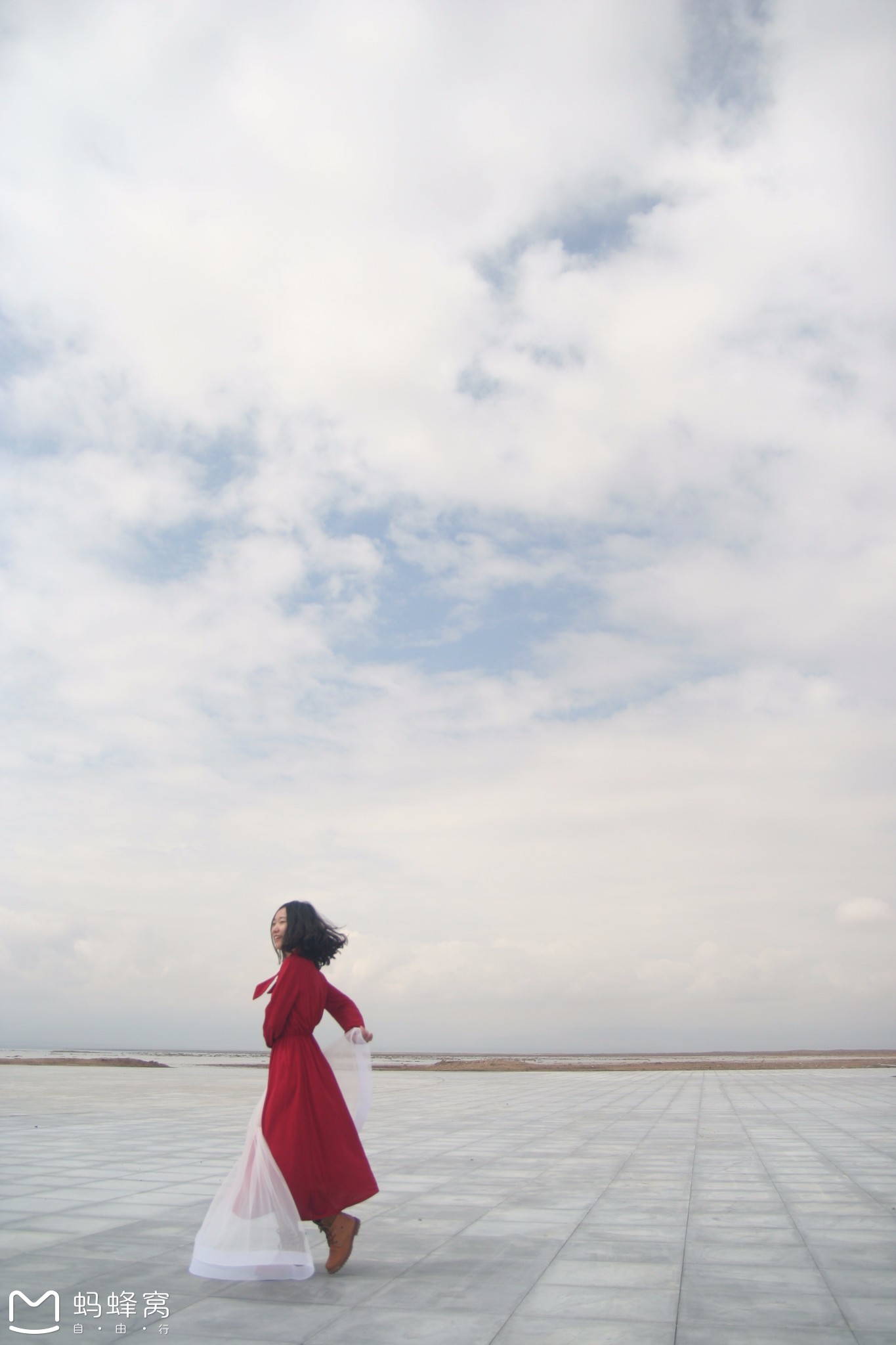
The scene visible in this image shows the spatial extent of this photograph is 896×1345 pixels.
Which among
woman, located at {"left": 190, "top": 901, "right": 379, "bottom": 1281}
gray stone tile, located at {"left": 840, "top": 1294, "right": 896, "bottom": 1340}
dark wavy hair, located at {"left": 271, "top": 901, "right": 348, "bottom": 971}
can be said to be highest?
dark wavy hair, located at {"left": 271, "top": 901, "right": 348, "bottom": 971}

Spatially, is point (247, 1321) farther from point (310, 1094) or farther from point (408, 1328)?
point (310, 1094)

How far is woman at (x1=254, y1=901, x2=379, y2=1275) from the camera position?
4.66 m

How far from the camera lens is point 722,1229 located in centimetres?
578

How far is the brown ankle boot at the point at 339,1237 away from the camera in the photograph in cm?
469

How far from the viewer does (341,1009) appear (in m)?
5.25

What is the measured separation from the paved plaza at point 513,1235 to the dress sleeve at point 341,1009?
1.18 m

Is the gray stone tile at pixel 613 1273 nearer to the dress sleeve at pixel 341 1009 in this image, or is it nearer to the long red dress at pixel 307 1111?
the long red dress at pixel 307 1111

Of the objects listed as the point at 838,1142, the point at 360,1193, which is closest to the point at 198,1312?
the point at 360,1193

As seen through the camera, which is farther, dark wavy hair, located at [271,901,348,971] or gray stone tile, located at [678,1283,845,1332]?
dark wavy hair, located at [271,901,348,971]

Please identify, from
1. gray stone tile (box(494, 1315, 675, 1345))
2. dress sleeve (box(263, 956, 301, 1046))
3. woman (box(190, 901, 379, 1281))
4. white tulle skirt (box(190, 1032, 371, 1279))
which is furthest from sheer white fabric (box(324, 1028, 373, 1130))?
gray stone tile (box(494, 1315, 675, 1345))

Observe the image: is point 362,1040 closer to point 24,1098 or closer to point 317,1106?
point 317,1106

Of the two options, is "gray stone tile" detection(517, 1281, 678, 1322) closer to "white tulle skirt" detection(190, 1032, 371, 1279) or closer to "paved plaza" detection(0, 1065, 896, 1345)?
"paved plaza" detection(0, 1065, 896, 1345)

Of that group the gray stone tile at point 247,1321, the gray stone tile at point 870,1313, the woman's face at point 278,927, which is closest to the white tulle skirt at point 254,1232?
the gray stone tile at point 247,1321

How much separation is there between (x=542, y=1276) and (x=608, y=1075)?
2902cm
